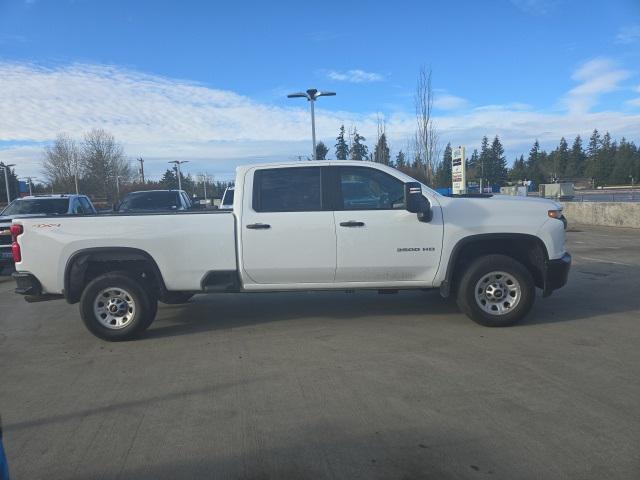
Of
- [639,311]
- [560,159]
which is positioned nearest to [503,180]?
[560,159]

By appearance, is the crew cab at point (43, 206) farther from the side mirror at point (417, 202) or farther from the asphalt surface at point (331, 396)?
the side mirror at point (417, 202)

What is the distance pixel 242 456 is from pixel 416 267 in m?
3.34

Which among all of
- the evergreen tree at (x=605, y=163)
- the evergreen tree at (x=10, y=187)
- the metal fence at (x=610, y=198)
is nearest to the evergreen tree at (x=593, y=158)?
the evergreen tree at (x=605, y=163)

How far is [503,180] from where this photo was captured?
262 ft

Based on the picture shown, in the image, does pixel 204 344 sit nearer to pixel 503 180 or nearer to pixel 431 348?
pixel 431 348

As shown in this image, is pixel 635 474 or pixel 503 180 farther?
pixel 503 180

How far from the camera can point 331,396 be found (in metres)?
4.25

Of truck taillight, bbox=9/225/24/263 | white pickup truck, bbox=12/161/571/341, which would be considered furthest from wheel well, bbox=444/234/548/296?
truck taillight, bbox=9/225/24/263

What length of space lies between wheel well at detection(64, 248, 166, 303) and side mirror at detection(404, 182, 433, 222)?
3029mm

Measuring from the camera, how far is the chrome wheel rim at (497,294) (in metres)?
6.05

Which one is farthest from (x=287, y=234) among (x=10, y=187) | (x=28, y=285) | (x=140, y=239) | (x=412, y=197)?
(x=10, y=187)

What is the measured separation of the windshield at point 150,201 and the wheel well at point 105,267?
738 cm

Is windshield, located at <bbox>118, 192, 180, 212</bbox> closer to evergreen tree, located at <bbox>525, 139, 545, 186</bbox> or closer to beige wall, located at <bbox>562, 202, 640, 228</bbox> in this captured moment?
beige wall, located at <bbox>562, 202, 640, 228</bbox>

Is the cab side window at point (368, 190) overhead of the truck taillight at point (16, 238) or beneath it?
overhead
